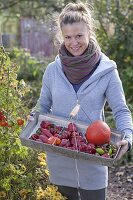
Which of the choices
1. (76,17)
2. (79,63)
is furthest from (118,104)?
(76,17)

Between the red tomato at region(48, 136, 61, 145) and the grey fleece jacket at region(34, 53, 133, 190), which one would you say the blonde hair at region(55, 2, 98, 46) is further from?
the red tomato at region(48, 136, 61, 145)

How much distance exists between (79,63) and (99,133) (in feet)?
1.42

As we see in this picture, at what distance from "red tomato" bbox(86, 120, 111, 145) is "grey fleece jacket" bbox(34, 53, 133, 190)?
12cm

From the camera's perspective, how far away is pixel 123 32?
21.7 ft

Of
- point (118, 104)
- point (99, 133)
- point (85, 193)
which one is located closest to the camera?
point (99, 133)

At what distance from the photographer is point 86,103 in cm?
285

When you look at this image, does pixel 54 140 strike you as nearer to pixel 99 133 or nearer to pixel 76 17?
pixel 99 133

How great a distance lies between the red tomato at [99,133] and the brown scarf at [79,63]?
0.31 metres

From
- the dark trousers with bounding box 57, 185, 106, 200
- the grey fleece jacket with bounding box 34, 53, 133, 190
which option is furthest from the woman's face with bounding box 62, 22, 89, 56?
the dark trousers with bounding box 57, 185, 106, 200

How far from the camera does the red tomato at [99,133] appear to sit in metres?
2.62

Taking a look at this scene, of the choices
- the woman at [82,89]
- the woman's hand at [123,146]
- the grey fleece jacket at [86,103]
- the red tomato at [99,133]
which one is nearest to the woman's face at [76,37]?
the woman at [82,89]

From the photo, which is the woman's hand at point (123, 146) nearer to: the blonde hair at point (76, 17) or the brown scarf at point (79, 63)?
the brown scarf at point (79, 63)

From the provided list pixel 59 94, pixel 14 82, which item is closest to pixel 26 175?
pixel 14 82

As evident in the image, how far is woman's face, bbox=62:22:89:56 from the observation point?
2785 millimetres
